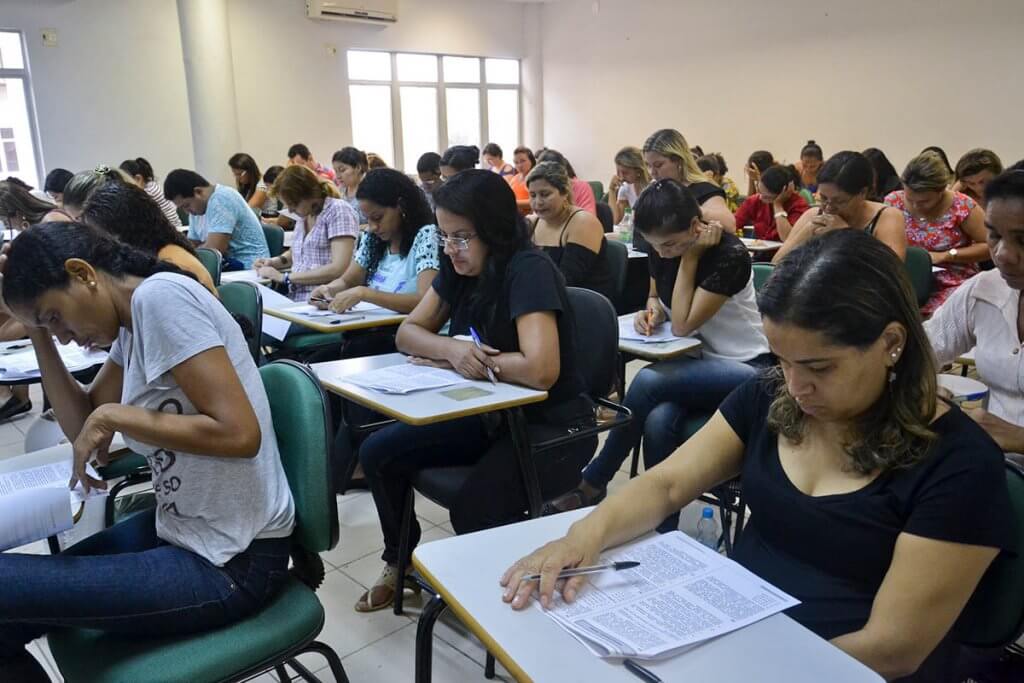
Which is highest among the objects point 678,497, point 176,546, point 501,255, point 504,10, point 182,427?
point 504,10

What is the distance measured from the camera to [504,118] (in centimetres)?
1292

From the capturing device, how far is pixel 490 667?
1.93 metres

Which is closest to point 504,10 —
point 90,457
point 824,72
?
point 824,72

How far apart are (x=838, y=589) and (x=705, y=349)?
1.49m

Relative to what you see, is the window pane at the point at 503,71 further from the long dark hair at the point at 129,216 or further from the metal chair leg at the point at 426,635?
the metal chair leg at the point at 426,635

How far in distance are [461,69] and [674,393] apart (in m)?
10.8

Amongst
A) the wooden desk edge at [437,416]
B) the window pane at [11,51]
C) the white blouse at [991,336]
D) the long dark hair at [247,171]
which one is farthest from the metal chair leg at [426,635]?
the window pane at [11,51]

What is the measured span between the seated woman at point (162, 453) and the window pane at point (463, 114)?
36.1 ft

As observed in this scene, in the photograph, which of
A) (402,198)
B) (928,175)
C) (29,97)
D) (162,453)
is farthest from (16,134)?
(928,175)

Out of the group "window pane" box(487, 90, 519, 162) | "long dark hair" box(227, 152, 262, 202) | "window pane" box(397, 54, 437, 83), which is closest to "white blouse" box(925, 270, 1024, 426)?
"long dark hair" box(227, 152, 262, 202)

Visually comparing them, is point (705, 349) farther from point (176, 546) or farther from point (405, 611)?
point (176, 546)

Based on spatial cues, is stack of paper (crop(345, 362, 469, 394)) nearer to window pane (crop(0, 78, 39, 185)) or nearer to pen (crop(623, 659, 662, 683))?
pen (crop(623, 659, 662, 683))

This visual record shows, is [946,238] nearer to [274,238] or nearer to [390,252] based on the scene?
[390,252]

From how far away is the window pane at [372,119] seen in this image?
10984 millimetres
